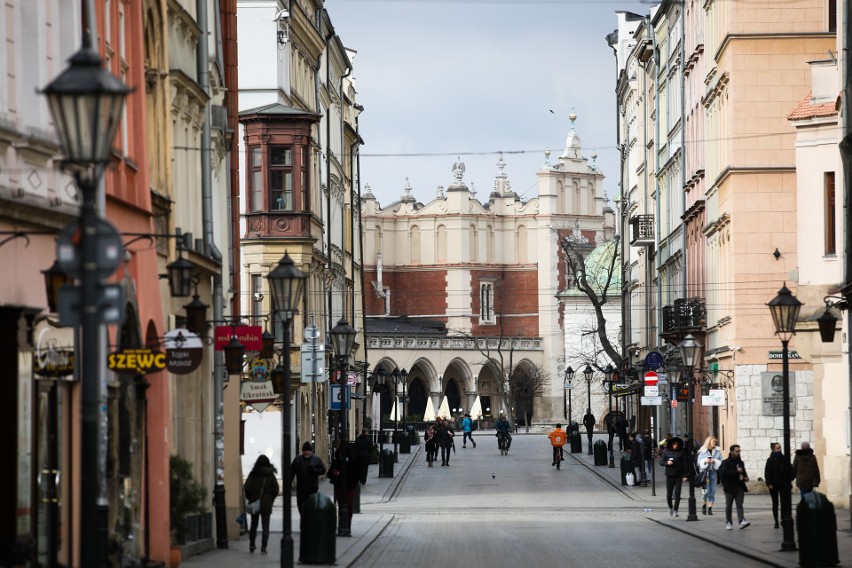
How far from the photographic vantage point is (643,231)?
67.5 meters

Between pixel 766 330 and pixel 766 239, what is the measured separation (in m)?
2.25

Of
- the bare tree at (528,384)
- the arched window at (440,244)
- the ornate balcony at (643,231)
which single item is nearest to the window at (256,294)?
the ornate balcony at (643,231)

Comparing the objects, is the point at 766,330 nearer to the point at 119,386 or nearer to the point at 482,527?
the point at 482,527

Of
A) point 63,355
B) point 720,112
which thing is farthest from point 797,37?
point 63,355

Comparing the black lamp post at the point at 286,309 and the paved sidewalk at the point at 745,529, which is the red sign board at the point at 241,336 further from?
the paved sidewalk at the point at 745,529

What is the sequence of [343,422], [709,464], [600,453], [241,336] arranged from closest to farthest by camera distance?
1. [241,336]
2. [343,422]
3. [709,464]
4. [600,453]

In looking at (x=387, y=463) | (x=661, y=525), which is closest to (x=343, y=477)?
(x=661, y=525)

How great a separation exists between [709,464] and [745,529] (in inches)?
162

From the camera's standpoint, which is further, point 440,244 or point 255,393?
point 440,244

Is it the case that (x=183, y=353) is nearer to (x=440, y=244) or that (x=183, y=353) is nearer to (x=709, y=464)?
(x=709, y=464)

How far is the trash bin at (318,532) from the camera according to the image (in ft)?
78.6

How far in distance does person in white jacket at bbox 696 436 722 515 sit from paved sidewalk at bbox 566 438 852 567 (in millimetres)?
277

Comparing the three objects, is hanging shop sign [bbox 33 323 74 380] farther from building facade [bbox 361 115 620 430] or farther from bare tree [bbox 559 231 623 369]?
building facade [bbox 361 115 620 430]

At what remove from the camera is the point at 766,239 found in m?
43.9
